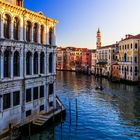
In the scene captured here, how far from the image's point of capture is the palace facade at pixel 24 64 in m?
20.3

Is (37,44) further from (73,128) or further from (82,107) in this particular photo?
(82,107)

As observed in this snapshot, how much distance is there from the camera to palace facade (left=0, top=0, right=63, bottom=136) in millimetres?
20281

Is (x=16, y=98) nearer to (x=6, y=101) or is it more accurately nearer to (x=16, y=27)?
(x=6, y=101)

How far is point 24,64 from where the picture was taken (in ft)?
74.0

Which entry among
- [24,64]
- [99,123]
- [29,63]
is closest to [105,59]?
[99,123]

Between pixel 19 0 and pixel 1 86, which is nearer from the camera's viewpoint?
pixel 1 86

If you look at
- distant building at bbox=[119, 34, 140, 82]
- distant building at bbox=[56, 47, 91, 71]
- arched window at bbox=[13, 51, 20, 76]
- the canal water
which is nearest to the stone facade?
arched window at bbox=[13, 51, 20, 76]

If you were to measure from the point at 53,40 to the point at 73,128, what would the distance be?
8702 millimetres

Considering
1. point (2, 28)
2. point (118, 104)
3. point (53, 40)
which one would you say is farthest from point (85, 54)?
point (2, 28)

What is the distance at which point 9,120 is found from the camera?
814 inches

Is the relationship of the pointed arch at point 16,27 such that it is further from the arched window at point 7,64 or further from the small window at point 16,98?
the small window at point 16,98

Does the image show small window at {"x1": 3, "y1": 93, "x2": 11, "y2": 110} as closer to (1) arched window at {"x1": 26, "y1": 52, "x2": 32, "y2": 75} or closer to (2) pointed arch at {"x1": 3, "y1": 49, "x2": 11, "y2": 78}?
(2) pointed arch at {"x1": 3, "y1": 49, "x2": 11, "y2": 78}

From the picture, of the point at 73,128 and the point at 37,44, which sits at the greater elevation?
the point at 37,44

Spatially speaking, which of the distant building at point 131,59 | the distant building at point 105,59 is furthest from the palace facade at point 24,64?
the distant building at point 105,59
